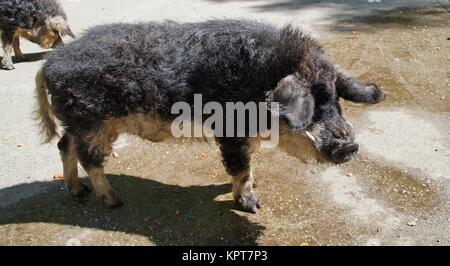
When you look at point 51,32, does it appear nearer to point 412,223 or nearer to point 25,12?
point 25,12

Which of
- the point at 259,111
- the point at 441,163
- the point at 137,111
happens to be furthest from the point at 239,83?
the point at 441,163

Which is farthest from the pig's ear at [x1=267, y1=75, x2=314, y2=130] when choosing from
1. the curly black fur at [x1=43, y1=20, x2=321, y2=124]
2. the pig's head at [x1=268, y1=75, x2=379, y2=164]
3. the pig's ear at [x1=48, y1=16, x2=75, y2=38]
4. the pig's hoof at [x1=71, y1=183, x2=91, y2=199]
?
the pig's ear at [x1=48, y1=16, x2=75, y2=38]

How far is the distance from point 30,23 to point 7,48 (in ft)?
1.93

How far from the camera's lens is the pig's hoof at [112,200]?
4.98m

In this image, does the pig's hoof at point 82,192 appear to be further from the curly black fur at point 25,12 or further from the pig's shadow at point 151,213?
the curly black fur at point 25,12

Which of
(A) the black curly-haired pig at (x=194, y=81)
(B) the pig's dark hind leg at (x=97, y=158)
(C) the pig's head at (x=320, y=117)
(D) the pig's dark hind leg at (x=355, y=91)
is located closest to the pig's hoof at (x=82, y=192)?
(B) the pig's dark hind leg at (x=97, y=158)

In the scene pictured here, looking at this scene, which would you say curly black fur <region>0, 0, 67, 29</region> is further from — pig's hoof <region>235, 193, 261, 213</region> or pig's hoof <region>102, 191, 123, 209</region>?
pig's hoof <region>235, 193, 261, 213</region>

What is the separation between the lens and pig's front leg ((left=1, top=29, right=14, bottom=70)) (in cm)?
848

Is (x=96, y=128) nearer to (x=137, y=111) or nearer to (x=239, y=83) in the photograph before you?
(x=137, y=111)

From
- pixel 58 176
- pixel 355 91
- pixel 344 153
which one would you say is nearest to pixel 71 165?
pixel 58 176

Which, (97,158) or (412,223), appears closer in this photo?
(412,223)

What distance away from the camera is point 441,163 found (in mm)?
5500

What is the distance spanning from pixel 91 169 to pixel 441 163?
12.0ft

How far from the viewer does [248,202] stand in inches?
192
